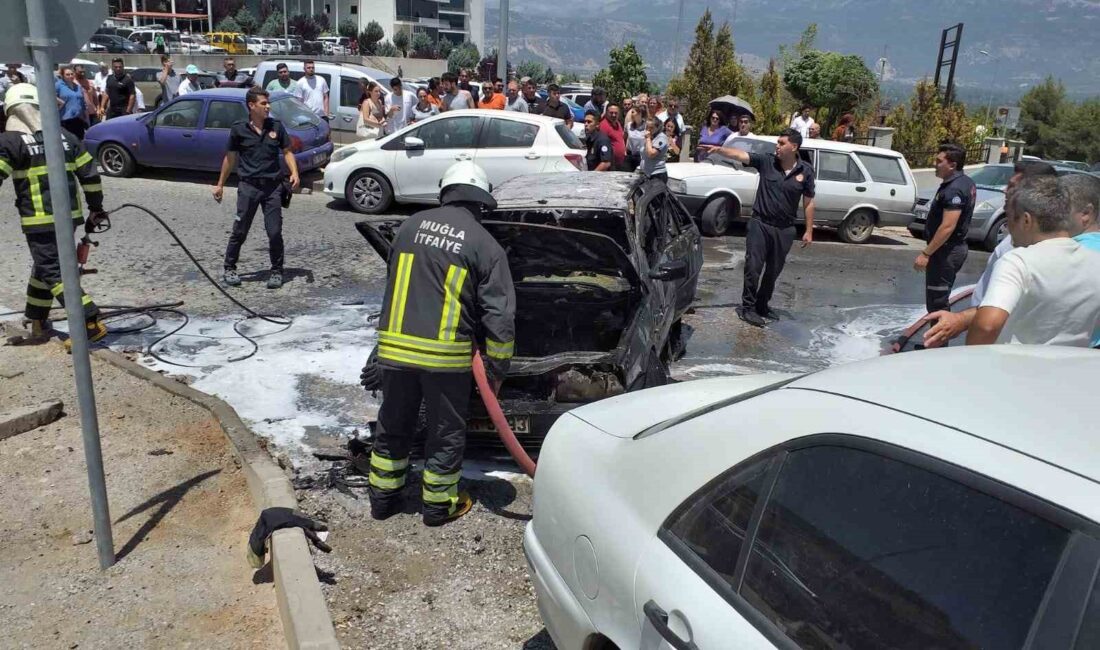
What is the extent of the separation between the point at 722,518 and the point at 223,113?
12914 mm

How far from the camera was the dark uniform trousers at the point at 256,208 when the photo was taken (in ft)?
26.9

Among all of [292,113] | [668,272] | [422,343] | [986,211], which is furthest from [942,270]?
[292,113]

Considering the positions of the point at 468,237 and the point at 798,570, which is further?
the point at 468,237

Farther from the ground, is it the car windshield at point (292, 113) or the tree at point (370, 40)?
the tree at point (370, 40)

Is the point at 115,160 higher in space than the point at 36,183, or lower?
lower

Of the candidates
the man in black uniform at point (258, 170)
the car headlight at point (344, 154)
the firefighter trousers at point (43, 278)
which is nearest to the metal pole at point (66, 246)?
the firefighter trousers at point (43, 278)

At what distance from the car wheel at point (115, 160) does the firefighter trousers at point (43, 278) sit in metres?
8.25

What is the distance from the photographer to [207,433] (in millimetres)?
5215

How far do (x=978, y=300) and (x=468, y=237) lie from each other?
106 inches

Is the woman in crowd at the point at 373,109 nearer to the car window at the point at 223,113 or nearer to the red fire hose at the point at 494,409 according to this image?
the car window at the point at 223,113

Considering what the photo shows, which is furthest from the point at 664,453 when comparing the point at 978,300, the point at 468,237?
the point at 978,300

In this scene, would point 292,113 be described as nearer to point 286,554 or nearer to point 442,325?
point 442,325

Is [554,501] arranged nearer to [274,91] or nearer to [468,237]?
[468,237]

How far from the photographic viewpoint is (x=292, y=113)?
1375 centimetres
